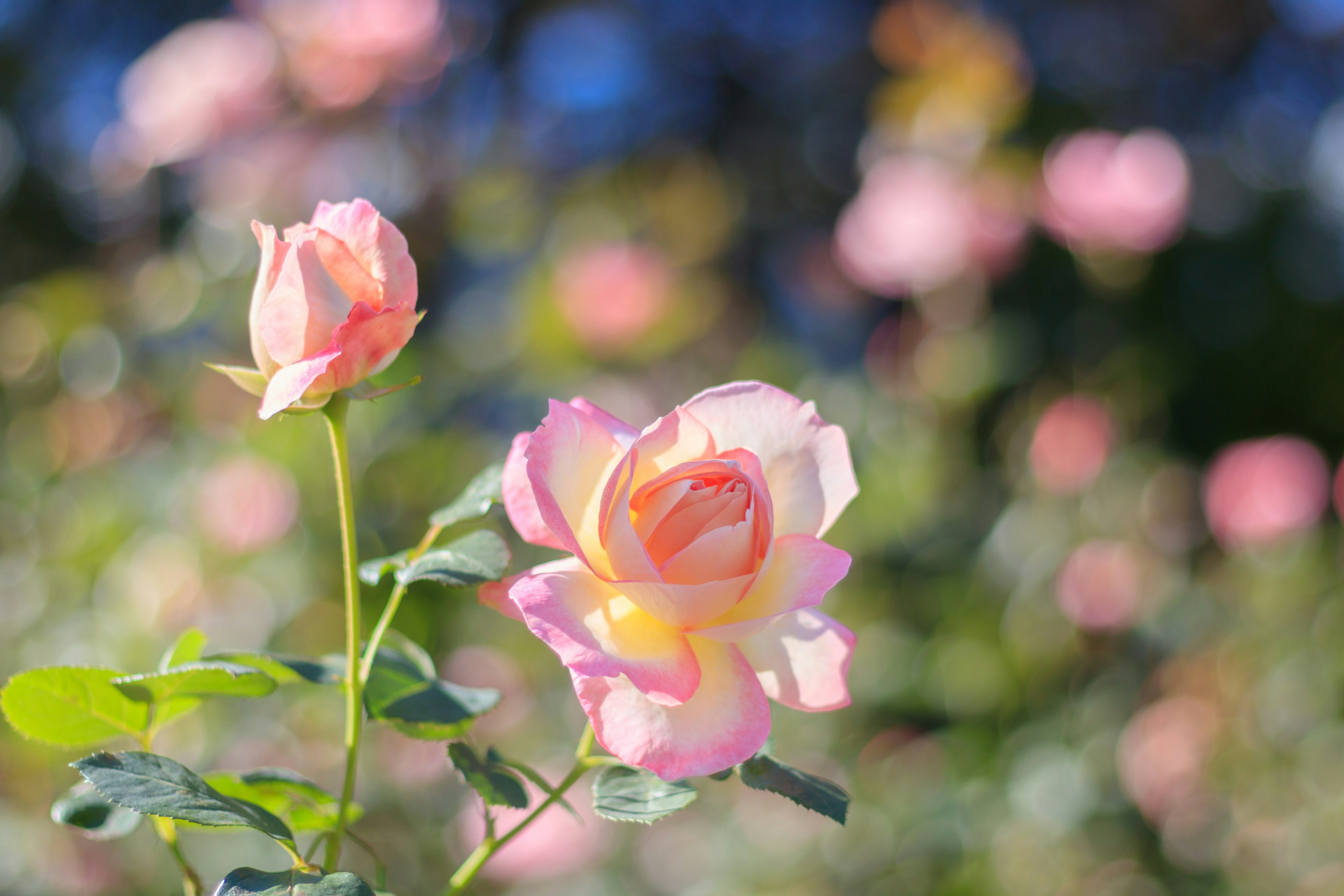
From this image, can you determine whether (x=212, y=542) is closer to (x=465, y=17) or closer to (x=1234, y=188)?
(x=465, y=17)

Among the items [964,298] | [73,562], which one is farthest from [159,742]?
[964,298]

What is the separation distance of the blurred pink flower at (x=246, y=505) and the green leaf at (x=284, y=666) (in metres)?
0.79

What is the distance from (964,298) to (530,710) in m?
0.94

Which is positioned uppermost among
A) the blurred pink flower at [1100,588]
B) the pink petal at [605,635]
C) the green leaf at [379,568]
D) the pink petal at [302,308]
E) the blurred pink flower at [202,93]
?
the pink petal at [302,308]

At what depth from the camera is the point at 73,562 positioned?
3.74 ft

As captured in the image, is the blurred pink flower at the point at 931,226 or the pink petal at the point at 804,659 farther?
the blurred pink flower at the point at 931,226

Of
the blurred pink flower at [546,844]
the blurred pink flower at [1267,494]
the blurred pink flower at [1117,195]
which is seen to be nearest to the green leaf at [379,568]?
the blurred pink flower at [546,844]

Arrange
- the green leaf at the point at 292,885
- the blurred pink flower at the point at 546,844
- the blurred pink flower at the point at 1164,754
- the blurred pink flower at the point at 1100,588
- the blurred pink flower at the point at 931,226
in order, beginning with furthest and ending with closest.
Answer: the blurred pink flower at the point at 931,226, the blurred pink flower at the point at 1100,588, the blurred pink flower at the point at 1164,754, the blurred pink flower at the point at 546,844, the green leaf at the point at 292,885

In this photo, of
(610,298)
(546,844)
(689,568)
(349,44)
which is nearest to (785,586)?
(689,568)

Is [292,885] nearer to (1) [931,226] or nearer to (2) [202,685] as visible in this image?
(2) [202,685]

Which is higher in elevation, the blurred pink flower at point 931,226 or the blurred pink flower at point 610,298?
the blurred pink flower at point 931,226

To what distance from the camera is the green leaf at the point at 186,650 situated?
0.30 meters

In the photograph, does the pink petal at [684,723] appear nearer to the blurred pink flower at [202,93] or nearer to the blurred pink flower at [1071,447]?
the blurred pink flower at [1071,447]

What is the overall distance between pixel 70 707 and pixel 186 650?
0.04m
